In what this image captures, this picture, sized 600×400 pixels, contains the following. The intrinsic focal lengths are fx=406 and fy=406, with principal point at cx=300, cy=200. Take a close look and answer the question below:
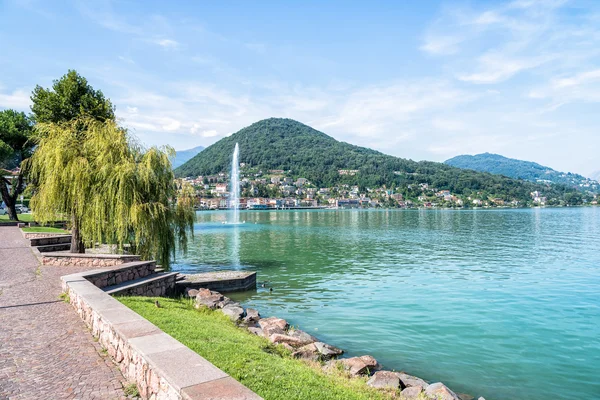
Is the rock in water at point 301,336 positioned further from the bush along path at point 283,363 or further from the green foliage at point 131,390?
the green foliage at point 131,390

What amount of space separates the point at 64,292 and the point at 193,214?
11187mm

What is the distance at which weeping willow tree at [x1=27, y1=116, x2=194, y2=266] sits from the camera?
19.1 m

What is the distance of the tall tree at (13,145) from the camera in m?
39.8

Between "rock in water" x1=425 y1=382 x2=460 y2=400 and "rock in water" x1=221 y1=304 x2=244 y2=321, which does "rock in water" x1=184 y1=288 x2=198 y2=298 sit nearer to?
"rock in water" x1=221 y1=304 x2=244 y2=321

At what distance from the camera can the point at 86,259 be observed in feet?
55.2

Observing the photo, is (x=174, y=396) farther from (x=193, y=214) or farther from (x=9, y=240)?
(x=9, y=240)

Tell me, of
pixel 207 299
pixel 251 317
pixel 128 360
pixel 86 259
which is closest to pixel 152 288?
pixel 207 299

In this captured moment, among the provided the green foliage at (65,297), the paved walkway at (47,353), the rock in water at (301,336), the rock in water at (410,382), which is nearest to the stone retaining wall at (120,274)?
the green foliage at (65,297)

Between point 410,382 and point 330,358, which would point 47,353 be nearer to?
point 330,358

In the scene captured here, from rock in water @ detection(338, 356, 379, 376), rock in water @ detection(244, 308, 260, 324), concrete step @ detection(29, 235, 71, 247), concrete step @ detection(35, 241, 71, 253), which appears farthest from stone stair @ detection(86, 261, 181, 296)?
concrete step @ detection(29, 235, 71, 247)

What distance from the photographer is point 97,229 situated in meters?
19.2

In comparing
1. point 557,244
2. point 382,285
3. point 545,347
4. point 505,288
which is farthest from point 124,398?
point 557,244

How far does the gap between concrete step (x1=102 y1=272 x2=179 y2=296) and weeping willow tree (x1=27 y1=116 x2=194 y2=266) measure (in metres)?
3.21

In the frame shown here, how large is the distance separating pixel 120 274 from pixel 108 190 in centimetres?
640
